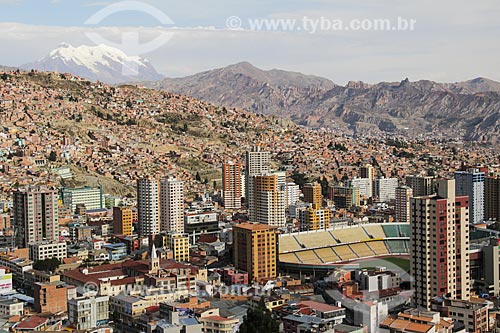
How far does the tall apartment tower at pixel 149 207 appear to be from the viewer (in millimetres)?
14672

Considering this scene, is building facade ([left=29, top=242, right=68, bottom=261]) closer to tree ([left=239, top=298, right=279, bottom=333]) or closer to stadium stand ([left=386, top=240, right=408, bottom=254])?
tree ([left=239, top=298, right=279, bottom=333])

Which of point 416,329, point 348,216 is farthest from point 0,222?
point 416,329

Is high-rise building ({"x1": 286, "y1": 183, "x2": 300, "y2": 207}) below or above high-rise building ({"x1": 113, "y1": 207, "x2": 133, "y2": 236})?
above

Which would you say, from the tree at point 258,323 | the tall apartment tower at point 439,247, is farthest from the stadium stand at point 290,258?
the tree at point 258,323

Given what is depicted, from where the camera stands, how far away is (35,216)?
13.3m

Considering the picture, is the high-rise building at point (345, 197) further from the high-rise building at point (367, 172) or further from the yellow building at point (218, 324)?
the yellow building at point (218, 324)

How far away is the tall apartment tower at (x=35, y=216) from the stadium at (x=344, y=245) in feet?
14.5

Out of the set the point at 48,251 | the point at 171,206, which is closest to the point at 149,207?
the point at 171,206

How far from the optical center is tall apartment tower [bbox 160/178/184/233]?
14.7 m

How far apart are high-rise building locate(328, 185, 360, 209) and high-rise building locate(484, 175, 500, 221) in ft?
13.3

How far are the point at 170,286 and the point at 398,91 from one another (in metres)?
66.2

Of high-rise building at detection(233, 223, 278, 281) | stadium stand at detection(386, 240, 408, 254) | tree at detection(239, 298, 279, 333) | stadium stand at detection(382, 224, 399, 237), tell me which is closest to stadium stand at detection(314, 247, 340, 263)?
stadium stand at detection(386, 240, 408, 254)

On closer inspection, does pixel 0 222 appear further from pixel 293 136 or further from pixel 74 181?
pixel 293 136

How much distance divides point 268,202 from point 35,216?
198 inches
